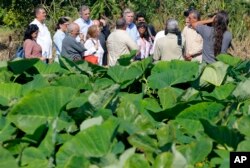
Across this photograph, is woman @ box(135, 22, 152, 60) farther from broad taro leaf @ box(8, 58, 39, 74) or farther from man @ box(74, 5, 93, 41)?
broad taro leaf @ box(8, 58, 39, 74)

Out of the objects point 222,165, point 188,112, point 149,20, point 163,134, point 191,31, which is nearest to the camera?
point 222,165

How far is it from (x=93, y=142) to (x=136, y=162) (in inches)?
8.4

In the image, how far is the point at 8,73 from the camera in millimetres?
3902

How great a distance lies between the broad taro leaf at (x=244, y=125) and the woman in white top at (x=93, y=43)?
7189 millimetres

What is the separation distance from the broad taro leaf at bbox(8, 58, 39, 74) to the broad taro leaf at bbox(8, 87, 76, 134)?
3.10 ft

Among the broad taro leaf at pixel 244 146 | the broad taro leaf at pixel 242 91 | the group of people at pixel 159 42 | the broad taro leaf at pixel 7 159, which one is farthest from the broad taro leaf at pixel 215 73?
the group of people at pixel 159 42

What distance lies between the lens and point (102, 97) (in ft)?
10.0

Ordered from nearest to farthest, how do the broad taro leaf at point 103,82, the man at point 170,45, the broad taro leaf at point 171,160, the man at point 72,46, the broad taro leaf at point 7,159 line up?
the broad taro leaf at point 171,160
the broad taro leaf at point 7,159
the broad taro leaf at point 103,82
the man at point 170,45
the man at point 72,46

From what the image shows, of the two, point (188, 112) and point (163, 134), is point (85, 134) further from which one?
point (188, 112)

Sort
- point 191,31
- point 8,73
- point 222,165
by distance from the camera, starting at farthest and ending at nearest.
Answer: point 191,31
point 8,73
point 222,165

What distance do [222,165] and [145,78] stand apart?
1459 mm

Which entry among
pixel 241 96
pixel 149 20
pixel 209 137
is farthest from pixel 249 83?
pixel 149 20

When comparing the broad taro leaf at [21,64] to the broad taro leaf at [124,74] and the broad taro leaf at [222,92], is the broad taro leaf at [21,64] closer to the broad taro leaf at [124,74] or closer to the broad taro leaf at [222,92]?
the broad taro leaf at [124,74]

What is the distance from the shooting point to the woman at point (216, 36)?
932cm
